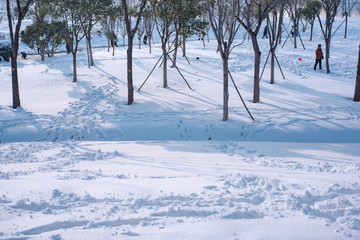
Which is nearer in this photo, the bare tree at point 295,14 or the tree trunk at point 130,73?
the tree trunk at point 130,73

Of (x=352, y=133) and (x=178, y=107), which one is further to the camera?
(x=178, y=107)

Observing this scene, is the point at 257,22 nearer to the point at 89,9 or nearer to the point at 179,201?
the point at 179,201

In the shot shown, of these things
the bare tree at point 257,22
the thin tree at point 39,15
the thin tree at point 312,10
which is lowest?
the bare tree at point 257,22

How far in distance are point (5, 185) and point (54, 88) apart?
42.8 ft

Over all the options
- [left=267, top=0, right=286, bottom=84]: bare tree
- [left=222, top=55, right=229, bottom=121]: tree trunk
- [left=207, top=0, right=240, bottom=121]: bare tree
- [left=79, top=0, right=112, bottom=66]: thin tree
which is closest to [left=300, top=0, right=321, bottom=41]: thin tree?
[left=267, top=0, right=286, bottom=84]: bare tree

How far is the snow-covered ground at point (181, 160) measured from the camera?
3146 mm

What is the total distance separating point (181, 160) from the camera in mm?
6363

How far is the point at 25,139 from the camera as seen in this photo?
31.7ft

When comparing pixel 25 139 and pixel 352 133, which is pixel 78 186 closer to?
pixel 25 139

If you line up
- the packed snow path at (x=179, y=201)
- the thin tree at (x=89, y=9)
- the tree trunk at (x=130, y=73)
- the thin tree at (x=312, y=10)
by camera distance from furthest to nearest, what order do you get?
the thin tree at (x=312, y=10) < the thin tree at (x=89, y=9) < the tree trunk at (x=130, y=73) < the packed snow path at (x=179, y=201)

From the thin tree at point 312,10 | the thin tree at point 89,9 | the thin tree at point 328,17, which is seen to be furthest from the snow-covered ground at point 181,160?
the thin tree at point 312,10

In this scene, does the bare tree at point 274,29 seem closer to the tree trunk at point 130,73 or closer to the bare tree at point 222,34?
the bare tree at point 222,34

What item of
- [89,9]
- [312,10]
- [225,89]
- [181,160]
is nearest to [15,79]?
[89,9]

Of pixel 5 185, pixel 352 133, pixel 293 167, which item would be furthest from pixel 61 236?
pixel 352 133
